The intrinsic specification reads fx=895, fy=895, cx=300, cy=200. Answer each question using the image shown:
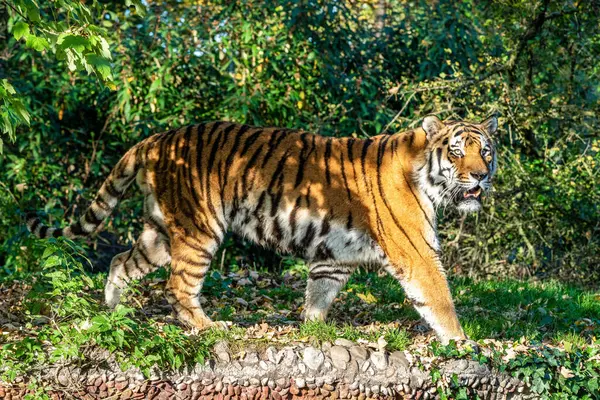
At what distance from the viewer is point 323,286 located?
6652 millimetres

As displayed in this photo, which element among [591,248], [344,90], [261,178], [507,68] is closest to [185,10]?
[344,90]

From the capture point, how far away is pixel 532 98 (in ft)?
33.3

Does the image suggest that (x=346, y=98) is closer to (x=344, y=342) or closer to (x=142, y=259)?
(x=142, y=259)

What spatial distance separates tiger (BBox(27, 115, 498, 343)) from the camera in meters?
6.20

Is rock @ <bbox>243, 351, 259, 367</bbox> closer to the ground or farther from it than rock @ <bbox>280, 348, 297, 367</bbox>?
closer to the ground

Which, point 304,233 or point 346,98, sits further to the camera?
point 346,98

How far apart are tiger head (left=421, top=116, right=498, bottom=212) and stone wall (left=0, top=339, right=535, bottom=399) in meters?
1.17

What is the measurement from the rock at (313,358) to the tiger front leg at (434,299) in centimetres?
82

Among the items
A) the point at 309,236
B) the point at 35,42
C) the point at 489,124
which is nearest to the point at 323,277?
the point at 309,236

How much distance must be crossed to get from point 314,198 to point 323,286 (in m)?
0.70

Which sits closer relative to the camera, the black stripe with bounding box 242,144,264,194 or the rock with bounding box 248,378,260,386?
the rock with bounding box 248,378,260,386

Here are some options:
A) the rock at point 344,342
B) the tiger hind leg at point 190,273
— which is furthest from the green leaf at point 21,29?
the rock at point 344,342

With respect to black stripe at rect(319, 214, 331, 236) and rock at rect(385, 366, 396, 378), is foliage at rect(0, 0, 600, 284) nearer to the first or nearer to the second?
black stripe at rect(319, 214, 331, 236)

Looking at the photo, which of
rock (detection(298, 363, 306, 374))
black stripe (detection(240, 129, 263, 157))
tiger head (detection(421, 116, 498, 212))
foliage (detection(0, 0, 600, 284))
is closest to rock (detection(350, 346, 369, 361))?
rock (detection(298, 363, 306, 374))
